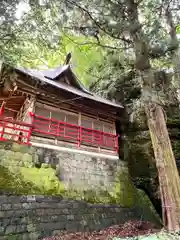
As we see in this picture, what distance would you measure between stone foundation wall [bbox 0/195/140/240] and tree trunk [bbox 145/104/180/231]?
114 inches

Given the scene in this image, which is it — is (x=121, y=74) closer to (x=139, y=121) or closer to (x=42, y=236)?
(x=139, y=121)

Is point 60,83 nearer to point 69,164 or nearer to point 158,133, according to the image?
point 69,164

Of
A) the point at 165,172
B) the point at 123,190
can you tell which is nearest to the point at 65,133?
the point at 123,190

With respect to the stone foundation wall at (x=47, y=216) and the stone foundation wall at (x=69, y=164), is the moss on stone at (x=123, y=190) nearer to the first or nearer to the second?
the stone foundation wall at (x=69, y=164)

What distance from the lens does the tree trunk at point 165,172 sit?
5.36m

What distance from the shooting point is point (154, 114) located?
6.49 m

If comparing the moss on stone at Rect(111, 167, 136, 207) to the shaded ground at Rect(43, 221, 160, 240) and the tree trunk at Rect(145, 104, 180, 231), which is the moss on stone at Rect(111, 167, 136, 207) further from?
the tree trunk at Rect(145, 104, 180, 231)

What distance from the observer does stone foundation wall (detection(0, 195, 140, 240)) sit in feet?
19.0

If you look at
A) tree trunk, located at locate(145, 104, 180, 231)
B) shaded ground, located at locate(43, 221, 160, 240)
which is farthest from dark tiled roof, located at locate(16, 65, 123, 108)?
shaded ground, located at locate(43, 221, 160, 240)

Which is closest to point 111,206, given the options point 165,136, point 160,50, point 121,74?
point 165,136

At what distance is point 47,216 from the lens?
652cm

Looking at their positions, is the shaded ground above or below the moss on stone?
below

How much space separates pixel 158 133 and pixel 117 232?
366cm

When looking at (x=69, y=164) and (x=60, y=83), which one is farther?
(x=60, y=83)
